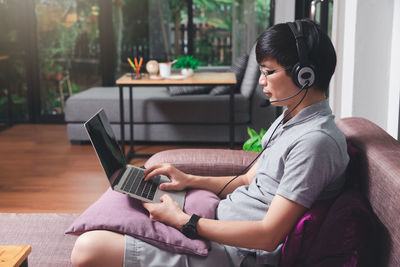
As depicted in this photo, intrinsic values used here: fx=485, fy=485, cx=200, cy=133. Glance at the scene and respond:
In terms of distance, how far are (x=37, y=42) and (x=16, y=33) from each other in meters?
0.26

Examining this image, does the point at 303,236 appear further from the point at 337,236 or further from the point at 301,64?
the point at 301,64

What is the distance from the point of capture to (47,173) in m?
3.62

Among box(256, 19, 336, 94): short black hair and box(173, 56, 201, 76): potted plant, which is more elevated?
box(256, 19, 336, 94): short black hair

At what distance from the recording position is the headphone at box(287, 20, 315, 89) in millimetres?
1180

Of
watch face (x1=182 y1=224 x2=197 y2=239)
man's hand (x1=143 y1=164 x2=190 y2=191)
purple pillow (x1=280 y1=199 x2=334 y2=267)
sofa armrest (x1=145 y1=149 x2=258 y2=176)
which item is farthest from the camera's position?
sofa armrest (x1=145 y1=149 x2=258 y2=176)

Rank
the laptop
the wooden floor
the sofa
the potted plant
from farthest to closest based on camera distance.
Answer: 1. the potted plant
2. the wooden floor
3. the laptop
4. the sofa

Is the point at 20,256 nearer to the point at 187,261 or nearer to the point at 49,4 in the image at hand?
the point at 187,261

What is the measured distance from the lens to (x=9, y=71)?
18.5 ft

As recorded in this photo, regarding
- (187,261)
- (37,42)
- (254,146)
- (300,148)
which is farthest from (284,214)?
(37,42)

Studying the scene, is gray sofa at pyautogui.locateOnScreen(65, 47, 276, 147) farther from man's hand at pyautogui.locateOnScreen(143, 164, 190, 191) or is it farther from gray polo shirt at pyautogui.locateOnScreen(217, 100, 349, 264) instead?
gray polo shirt at pyautogui.locateOnScreen(217, 100, 349, 264)

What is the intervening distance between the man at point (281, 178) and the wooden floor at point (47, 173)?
5.55 feet

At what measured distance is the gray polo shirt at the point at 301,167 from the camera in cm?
115

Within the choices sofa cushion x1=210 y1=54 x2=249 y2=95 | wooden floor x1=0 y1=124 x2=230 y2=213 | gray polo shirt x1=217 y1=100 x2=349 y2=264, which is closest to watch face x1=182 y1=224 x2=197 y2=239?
gray polo shirt x1=217 y1=100 x2=349 y2=264

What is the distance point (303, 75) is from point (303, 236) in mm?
389
